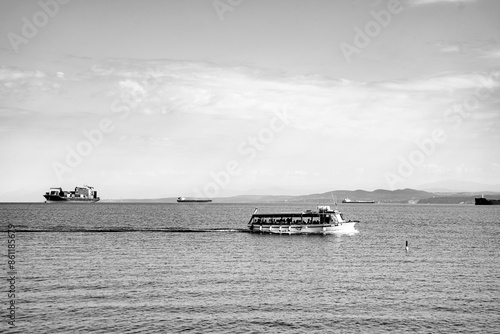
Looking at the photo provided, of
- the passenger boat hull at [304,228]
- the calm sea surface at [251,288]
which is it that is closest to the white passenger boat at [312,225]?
the passenger boat hull at [304,228]

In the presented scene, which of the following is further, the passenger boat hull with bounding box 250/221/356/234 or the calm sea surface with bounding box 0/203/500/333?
the passenger boat hull with bounding box 250/221/356/234

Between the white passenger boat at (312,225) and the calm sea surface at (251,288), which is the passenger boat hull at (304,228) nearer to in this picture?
the white passenger boat at (312,225)

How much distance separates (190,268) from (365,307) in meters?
26.3

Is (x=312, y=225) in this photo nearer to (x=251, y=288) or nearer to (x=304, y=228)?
(x=304, y=228)

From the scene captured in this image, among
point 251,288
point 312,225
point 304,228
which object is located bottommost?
point 251,288

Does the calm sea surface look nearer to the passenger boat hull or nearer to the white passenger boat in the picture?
the passenger boat hull

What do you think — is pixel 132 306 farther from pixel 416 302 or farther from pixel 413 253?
pixel 413 253

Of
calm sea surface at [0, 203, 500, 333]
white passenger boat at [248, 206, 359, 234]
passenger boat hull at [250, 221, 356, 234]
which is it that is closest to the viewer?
calm sea surface at [0, 203, 500, 333]

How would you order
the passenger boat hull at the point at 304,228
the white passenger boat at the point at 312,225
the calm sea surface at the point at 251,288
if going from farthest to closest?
1. the white passenger boat at the point at 312,225
2. the passenger boat hull at the point at 304,228
3. the calm sea surface at the point at 251,288

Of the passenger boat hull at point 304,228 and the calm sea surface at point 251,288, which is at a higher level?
the passenger boat hull at point 304,228

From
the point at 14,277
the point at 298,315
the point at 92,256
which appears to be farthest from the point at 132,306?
the point at 92,256

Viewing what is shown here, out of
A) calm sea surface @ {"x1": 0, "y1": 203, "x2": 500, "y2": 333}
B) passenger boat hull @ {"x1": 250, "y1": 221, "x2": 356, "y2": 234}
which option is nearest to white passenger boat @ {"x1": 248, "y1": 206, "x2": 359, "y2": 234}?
passenger boat hull @ {"x1": 250, "y1": 221, "x2": 356, "y2": 234}

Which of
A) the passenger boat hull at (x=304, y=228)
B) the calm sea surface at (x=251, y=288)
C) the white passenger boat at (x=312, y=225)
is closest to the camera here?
the calm sea surface at (x=251, y=288)

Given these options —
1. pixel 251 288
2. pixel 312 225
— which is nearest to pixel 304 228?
pixel 312 225
